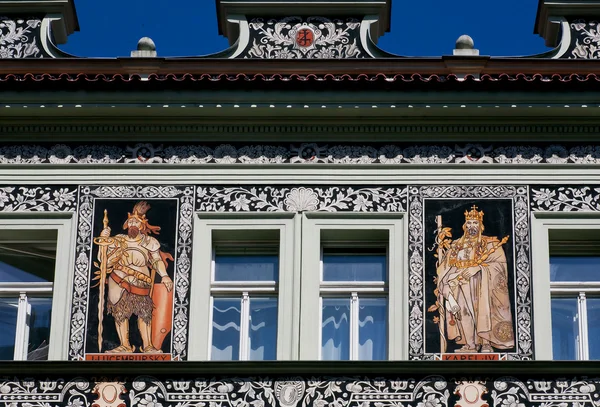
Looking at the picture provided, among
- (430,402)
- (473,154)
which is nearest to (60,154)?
(473,154)

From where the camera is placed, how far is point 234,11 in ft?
72.6

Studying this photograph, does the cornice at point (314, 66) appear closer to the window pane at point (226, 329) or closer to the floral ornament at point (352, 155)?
the floral ornament at point (352, 155)

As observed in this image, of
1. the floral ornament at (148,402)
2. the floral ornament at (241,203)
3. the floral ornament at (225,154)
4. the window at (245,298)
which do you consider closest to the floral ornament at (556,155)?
the window at (245,298)

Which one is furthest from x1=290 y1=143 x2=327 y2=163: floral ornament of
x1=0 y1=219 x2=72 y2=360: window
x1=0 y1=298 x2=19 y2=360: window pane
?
x1=0 y1=298 x2=19 y2=360: window pane

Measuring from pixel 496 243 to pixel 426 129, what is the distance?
1714 millimetres

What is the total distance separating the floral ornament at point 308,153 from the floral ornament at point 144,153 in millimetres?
1625

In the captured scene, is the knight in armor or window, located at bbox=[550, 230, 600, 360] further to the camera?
window, located at bbox=[550, 230, 600, 360]

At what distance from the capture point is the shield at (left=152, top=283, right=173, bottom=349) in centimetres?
1934

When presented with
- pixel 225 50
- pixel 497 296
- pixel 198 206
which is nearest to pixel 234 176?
pixel 198 206

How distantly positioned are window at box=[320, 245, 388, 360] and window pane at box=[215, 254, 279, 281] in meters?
0.60

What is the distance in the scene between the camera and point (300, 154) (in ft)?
67.2

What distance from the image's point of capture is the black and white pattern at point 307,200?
20.1 m

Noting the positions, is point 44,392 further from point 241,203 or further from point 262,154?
point 262,154

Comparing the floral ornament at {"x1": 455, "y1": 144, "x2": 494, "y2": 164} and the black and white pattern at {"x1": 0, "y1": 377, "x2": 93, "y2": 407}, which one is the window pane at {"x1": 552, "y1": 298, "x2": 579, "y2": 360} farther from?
the black and white pattern at {"x1": 0, "y1": 377, "x2": 93, "y2": 407}
